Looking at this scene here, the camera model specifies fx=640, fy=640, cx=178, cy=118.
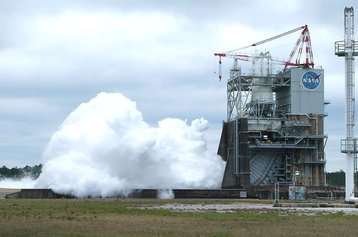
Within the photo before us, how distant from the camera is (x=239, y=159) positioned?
119m

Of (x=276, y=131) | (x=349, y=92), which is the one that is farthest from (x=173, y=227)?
(x=276, y=131)

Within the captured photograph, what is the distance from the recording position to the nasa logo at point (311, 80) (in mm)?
124688

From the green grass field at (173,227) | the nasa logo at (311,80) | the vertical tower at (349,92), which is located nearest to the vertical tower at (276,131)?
the nasa logo at (311,80)

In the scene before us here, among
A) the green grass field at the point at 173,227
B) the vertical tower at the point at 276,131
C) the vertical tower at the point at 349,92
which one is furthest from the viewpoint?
the vertical tower at the point at 276,131

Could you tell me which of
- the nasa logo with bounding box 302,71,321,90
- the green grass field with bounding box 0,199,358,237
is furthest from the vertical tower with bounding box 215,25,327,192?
the green grass field with bounding box 0,199,358,237

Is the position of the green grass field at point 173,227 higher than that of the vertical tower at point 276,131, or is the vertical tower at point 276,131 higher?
the vertical tower at point 276,131

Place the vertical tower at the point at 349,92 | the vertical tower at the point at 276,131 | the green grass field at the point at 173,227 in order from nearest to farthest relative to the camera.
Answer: the green grass field at the point at 173,227, the vertical tower at the point at 349,92, the vertical tower at the point at 276,131

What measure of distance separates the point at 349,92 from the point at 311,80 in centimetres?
4313

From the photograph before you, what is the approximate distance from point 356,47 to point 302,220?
45.0 m

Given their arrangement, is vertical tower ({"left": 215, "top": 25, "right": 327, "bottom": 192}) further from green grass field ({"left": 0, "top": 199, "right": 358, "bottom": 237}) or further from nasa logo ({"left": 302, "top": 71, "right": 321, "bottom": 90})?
green grass field ({"left": 0, "top": 199, "right": 358, "bottom": 237})

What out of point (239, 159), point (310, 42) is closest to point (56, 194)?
point (239, 159)

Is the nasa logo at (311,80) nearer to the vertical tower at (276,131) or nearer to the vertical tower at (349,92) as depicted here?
the vertical tower at (276,131)

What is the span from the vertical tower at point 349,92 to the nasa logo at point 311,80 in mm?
40078

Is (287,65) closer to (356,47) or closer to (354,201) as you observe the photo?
(356,47)
